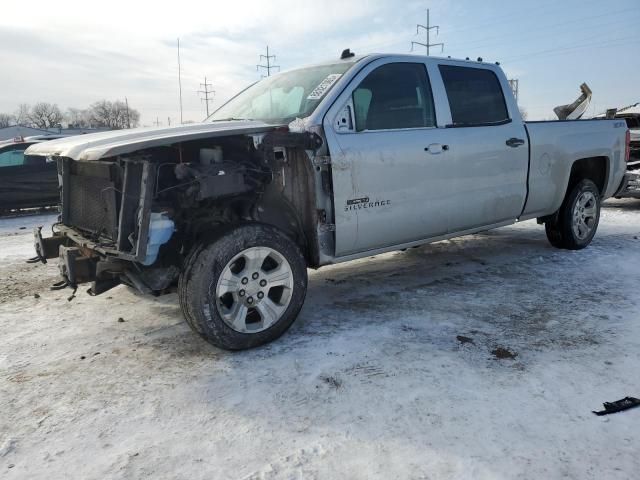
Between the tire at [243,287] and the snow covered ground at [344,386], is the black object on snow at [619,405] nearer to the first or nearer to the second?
the snow covered ground at [344,386]

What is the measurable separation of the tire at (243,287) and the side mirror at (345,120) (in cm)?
90

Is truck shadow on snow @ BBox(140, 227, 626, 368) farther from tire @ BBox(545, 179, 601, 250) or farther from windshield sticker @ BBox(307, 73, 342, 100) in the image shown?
windshield sticker @ BBox(307, 73, 342, 100)

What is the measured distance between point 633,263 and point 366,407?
13.8ft

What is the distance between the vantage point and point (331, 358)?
10.6ft

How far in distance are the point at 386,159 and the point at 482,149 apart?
1216mm

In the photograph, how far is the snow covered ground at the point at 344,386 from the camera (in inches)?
89.0

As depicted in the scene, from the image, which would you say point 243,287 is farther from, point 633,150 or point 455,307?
point 633,150

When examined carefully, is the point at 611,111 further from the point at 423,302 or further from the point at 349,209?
the point at 349,209

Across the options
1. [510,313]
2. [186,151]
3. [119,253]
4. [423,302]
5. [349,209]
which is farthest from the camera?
[423,302]

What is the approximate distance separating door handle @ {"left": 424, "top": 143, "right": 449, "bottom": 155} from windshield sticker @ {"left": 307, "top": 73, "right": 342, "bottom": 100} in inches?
36.6

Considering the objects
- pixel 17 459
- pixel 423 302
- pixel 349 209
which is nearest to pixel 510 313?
pixel 423 302

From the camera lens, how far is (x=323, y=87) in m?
3.89

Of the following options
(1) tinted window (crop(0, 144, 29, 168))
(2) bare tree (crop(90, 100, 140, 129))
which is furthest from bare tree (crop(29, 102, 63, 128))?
(1) tinted window (crop(0, 144, 29, 168))

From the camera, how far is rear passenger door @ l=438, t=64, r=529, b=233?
14.7 ft
